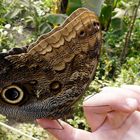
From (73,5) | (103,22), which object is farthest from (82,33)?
(103,22)


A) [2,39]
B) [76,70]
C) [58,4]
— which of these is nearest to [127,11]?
[58,4]

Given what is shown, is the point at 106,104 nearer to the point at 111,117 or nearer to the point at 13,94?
the point at 111,117

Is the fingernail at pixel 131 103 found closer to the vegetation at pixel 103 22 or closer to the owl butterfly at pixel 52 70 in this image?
the owl butterfly at pixel 52 70

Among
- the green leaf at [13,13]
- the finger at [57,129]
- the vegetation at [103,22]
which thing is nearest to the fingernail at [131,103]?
the finger at [57,129]

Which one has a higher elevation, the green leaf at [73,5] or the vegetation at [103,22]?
the green leaf at [73,5]

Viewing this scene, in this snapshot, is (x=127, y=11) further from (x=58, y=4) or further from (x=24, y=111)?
(x=24, y=111)

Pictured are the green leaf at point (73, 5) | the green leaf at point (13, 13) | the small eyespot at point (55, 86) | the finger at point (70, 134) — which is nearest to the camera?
the finger at point (70, 134)

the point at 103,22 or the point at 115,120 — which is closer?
the point at 115,120
